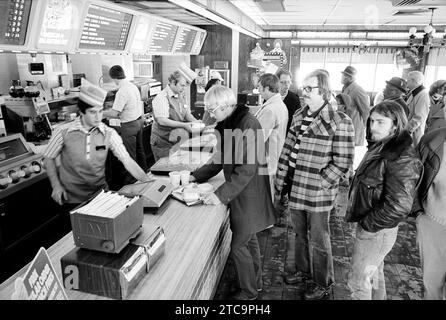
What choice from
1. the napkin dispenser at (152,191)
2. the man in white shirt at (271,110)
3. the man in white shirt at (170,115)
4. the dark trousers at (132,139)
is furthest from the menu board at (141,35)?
the napkin dispenser at (152,191)

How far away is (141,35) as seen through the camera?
4680mm

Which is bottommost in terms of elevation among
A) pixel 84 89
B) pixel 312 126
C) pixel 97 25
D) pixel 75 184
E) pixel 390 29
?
pixel 75 184

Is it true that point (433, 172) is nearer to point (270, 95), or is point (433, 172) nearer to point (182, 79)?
point (270, 95)

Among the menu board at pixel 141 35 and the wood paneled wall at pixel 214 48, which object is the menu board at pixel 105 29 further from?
the wood paneled wall at pixel 214 48

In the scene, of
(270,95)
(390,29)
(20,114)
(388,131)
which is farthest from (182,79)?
(390,29)

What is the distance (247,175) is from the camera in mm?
2459

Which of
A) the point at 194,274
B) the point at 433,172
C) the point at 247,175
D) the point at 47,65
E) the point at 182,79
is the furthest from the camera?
the point at 47,65

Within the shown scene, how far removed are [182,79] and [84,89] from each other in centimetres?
189

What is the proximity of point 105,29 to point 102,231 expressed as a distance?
3.03 m

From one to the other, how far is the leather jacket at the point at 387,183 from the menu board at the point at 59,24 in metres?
2.80

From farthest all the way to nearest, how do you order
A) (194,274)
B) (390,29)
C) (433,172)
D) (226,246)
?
(390,29), (226,246), (433,172), (194,274)

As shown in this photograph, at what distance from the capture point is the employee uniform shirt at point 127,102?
4.95m

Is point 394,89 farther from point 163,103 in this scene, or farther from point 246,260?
point 246,260

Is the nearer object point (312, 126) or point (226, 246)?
point (312, 126)
